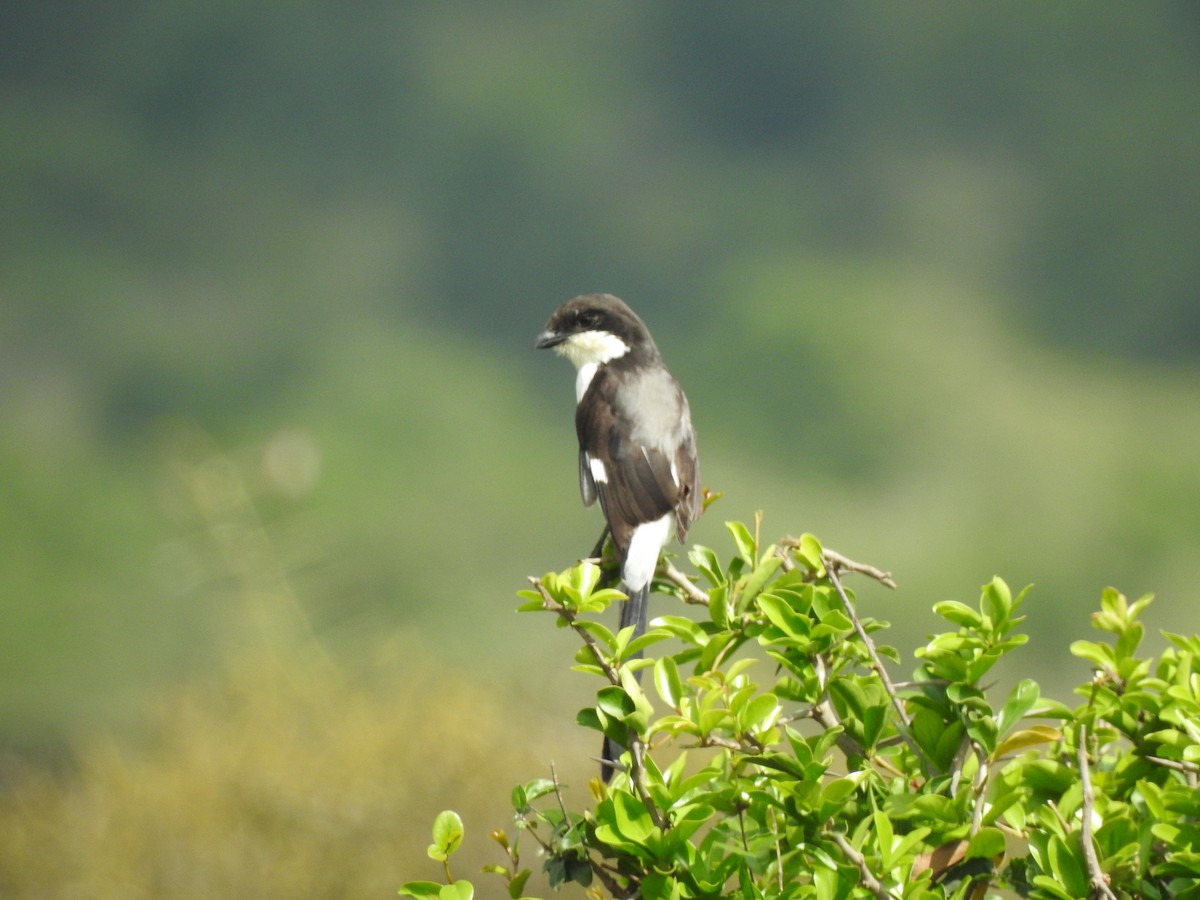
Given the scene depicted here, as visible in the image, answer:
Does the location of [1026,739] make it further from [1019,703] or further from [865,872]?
[865,872]

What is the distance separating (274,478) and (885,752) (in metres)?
3.57

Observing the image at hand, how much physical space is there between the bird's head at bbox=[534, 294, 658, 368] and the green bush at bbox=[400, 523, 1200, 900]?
1107 millimetres

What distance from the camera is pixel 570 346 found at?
2.09m

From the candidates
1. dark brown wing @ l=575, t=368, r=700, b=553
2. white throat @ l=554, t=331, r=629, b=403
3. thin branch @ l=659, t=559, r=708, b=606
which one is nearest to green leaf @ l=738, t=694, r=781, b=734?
thin branch @ l=659, t=559, r=708, b=606

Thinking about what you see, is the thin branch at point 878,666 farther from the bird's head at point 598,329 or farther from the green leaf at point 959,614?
the bird's head at point 598,329

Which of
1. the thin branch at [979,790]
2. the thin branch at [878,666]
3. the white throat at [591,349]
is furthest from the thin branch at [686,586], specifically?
the white throat at [591,349]

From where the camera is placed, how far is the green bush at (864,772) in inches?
32.2

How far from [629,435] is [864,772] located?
103 centimetres

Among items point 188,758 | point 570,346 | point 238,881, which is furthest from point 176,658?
point 570,346

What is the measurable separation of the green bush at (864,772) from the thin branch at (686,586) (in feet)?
0.65

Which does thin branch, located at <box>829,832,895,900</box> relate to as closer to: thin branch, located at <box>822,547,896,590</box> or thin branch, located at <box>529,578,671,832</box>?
thin branch, located at <box>529,578,671,832</box>

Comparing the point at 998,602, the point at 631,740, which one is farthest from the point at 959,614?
the point at 631,740

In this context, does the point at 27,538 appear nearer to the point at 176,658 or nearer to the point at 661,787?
the point at 176,658

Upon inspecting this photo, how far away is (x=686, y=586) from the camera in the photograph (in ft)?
4.10
